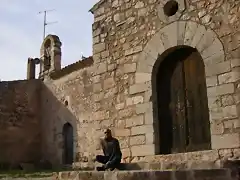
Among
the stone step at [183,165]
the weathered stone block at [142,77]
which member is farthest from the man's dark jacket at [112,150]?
the weathered stone block at [142,77]

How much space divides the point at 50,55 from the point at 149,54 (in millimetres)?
12714

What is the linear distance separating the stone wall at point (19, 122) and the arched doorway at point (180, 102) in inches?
409

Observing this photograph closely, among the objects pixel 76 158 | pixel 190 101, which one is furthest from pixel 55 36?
pixel 190 101

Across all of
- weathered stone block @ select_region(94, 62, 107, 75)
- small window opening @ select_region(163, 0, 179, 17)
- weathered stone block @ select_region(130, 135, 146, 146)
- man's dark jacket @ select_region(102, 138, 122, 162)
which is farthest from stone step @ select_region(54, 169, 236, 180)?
small window opening @ select_region(163, 0, 179, 17)

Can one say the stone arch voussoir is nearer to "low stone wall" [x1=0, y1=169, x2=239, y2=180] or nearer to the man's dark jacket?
the man's dark jacket

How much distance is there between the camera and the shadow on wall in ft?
49.3

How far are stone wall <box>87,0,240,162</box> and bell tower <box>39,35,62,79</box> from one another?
10633 millimetres

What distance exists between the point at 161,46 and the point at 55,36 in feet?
41.7

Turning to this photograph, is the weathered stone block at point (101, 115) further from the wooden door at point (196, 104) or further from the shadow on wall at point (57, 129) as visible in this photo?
the shadow on wall at point (57, 129)

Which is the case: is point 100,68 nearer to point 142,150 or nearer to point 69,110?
point 142,150

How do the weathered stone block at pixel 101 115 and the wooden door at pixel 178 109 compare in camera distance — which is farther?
the weathered stone block at pixel 101 115

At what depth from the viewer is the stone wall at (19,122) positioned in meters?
15.2

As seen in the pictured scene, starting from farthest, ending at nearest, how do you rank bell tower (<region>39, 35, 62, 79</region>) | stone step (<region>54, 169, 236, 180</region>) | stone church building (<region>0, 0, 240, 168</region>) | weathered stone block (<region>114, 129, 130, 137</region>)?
bell tower (<region>39, 35, 62, 79</region>) < weathered stone block (<region>114, 129, 130, 137</region>) < stone church building (<region>0, 0, 240, 168</region>) < stone step (<region>54, 169, 236, 180</region>)

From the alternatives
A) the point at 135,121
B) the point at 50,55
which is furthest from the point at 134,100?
the point at 50,55
